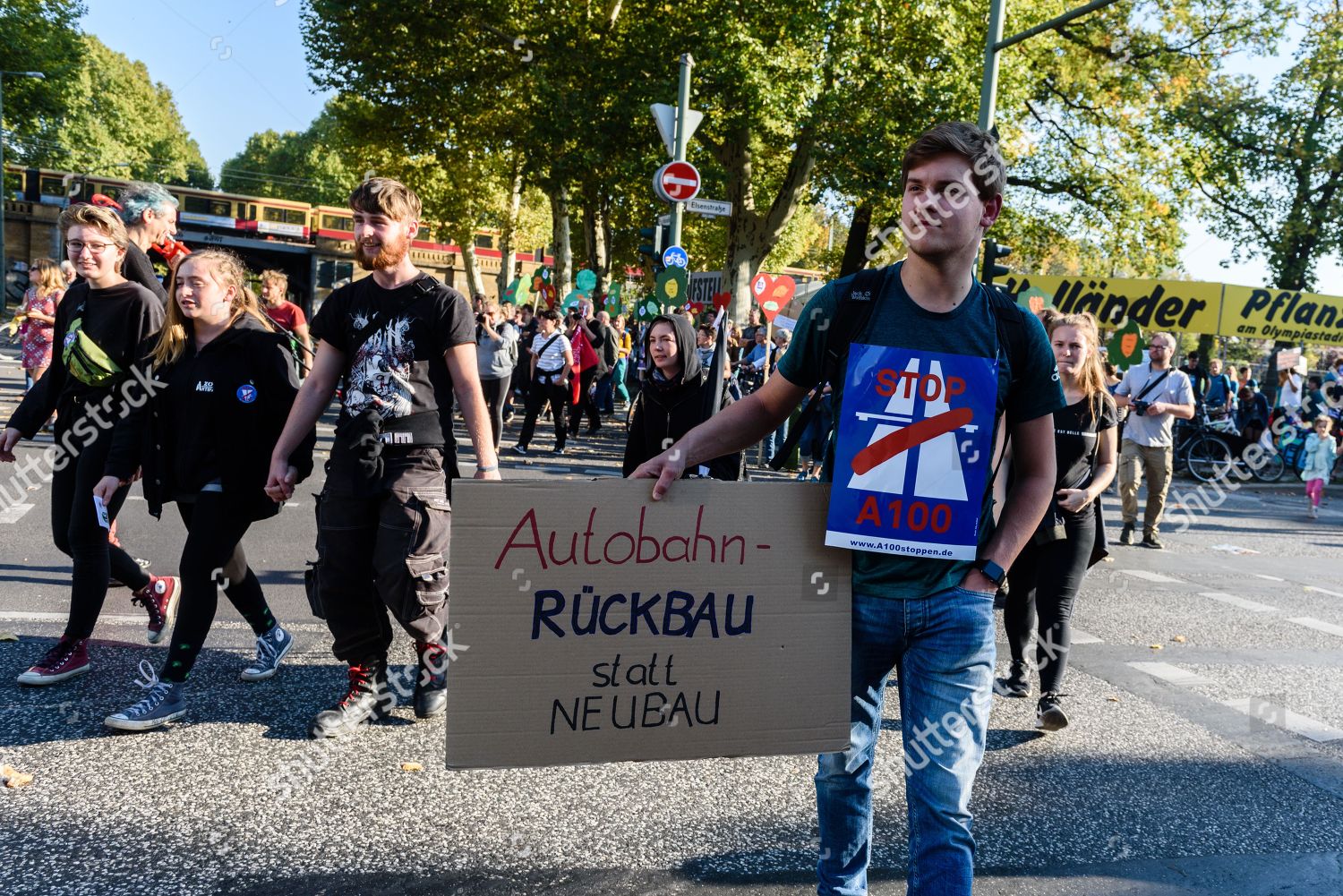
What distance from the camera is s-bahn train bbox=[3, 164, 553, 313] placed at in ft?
125

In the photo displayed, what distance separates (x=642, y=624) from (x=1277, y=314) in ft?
73.4

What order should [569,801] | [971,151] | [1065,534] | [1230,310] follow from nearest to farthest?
[971,151]
[569,801]
[1065,534]
[1230,310]

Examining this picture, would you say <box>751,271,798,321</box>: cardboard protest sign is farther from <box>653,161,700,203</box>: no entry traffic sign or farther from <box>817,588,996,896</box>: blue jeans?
<box>817,588,996,896</box>: blue jeans

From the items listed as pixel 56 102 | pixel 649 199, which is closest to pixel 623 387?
pixel 649 199

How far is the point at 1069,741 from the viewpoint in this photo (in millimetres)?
4379

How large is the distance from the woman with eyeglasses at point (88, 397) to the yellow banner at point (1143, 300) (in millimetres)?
18766

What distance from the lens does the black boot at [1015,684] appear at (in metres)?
4.94

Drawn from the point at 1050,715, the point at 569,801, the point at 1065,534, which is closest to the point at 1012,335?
the point at 569,801

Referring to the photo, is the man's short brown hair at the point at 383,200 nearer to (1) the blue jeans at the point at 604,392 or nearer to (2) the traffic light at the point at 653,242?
(1) the blue jeans at the point at 604,392

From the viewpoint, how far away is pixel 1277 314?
68.7ft

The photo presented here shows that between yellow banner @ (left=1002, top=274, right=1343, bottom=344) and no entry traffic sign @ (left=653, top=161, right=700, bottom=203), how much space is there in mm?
9236

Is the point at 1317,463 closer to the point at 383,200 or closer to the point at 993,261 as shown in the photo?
the point at 993,261

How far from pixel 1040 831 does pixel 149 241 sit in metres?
4.52

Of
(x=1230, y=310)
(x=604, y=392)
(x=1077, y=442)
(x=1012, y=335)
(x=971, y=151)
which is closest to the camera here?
(x=971, y=151)
